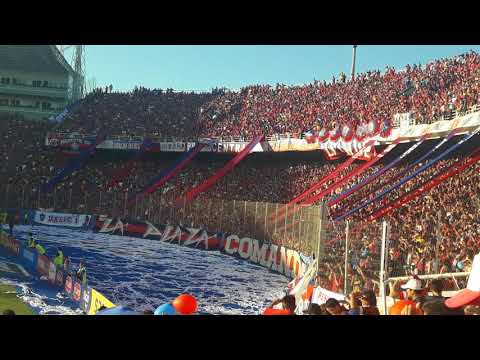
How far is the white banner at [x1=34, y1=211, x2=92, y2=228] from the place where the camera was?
3453 cm

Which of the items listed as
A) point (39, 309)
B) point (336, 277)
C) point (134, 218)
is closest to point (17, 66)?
point (134, 218)

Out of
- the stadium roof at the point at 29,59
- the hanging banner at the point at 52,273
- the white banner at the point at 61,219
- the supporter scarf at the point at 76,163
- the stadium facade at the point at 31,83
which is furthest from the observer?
the stadium roof at the point at 29,59

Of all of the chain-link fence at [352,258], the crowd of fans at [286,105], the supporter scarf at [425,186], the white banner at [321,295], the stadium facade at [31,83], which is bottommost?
the white banner at [321,295]

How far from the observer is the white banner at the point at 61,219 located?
34531mm

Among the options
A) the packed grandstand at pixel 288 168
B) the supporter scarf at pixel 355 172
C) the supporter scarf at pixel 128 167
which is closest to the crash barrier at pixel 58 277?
the packed grandstand at pixel 288 168

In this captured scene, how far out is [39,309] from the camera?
1427cm

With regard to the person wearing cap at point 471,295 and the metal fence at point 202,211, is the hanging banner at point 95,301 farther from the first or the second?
the person wearing cap at point 471,295

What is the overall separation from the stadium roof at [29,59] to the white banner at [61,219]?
28450mm

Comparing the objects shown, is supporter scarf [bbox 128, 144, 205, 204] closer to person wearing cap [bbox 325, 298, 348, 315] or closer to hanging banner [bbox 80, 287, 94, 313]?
hanging banner [bbox 80, 287, 94, 313]

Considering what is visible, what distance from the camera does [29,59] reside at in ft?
194

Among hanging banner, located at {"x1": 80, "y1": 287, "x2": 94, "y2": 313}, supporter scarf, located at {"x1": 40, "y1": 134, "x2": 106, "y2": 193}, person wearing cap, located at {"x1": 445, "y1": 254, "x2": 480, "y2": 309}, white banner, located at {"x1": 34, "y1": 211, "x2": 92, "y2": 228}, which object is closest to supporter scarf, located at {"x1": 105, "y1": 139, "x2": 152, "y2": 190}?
supporter scarf, located at {"x1": 40, "y1": 134, "x2": 106, "y2": 193}

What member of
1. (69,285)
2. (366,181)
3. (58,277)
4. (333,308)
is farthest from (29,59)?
(333,308)

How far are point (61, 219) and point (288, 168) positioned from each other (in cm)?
1355
